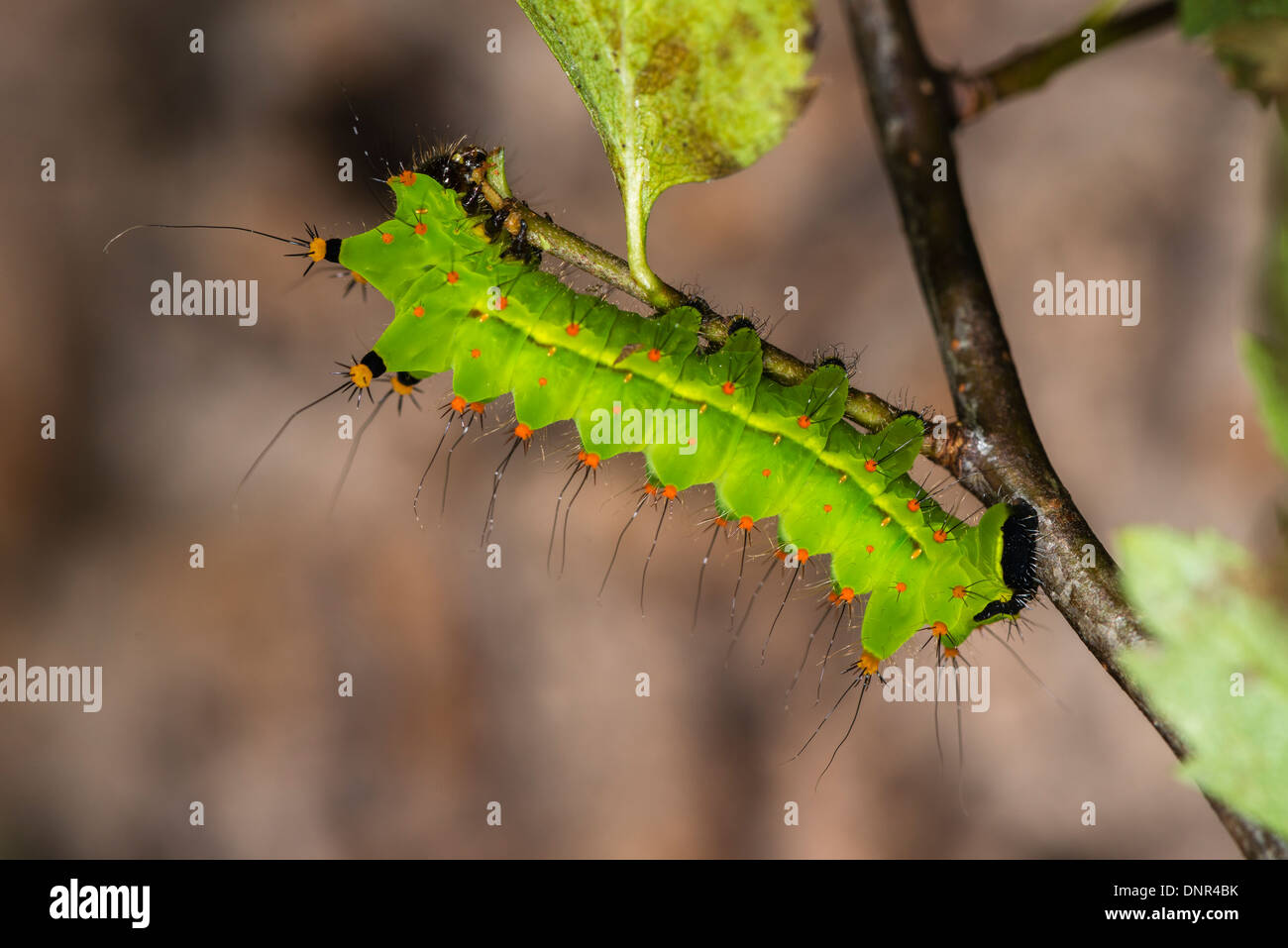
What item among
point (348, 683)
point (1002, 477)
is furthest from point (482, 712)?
point (1002, 477)

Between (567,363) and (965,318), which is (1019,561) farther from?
(567,363)

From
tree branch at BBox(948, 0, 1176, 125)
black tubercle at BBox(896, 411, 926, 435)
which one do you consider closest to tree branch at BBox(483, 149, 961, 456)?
black tubercle at BBox(896, 411, 926, 435)

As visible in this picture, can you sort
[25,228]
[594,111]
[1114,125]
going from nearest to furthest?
[594,111], [1114,125], [25,228]

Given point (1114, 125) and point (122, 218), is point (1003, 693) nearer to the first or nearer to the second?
point (1114, 125)

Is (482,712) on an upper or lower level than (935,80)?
lower

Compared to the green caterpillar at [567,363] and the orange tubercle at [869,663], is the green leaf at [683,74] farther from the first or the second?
the orange tubercle at [869,663]

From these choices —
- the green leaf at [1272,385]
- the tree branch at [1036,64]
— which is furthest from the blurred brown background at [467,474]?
the green leaf at [1272,385]
